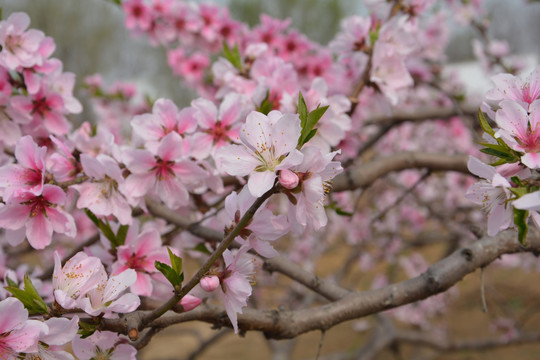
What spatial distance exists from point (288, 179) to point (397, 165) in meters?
1.35

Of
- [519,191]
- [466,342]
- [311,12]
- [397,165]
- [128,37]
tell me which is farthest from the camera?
[311,12]

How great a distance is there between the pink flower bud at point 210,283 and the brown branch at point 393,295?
0.27m

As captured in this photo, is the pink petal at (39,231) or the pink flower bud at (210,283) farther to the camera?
the pink petal at (39,231)

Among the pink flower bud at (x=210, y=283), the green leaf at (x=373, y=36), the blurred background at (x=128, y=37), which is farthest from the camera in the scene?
the blurred background at (x=128, y=37)

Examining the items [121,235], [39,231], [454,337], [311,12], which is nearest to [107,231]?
[121,235]

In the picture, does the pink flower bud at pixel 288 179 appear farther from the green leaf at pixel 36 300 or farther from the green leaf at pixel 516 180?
the green leaf at pixel 36 300

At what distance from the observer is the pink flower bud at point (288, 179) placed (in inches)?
28.8

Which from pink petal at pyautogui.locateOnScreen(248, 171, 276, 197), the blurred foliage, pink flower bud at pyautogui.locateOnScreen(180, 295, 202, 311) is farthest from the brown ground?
the blurred foliage

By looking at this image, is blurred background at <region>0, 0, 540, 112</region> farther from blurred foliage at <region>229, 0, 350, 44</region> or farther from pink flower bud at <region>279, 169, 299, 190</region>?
pink flower bud at <region>279, 169, 299, 190</region>

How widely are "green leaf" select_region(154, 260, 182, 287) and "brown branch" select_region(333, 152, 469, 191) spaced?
1.01 metres

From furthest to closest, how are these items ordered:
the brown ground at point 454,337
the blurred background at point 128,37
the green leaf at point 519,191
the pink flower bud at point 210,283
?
1. the blurred background at point 128,37
2. the brown ground at point 454,337
3. the pink flower bud at point 210,283
4. the green leaf at point 519,191

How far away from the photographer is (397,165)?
77.8 inches

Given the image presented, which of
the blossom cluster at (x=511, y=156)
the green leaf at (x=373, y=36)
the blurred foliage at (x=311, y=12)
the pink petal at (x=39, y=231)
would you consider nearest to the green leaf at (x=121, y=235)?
the pink petal at (x=39, y=231)

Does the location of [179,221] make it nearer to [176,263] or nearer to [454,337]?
[176,263]
